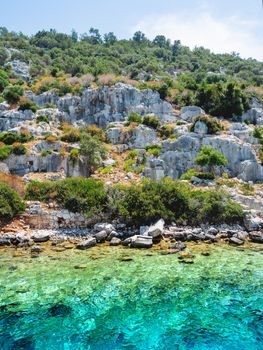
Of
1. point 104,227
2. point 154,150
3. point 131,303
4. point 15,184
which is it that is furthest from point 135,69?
point 131,303

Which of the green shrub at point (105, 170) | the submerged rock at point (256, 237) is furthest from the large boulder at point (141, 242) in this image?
the green shrub at point (105, 170)

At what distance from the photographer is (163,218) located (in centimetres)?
2862

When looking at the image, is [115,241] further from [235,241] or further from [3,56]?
A: [3,56]

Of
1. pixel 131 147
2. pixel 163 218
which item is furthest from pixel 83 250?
pixel 131 147

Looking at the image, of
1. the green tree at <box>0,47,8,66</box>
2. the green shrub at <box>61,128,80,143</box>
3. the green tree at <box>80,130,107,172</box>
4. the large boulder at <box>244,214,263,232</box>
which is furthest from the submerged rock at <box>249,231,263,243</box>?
the green tree at <box>0,47,8,66</box>

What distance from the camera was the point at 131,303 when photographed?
1438cm

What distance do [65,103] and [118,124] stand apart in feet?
38.6

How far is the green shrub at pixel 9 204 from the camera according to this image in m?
26.6

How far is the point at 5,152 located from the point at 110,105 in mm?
24220

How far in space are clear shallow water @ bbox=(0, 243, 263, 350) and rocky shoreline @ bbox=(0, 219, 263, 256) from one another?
281 cm

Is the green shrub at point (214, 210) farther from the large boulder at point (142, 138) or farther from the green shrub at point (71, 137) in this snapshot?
the green shrub at point (71, 137)

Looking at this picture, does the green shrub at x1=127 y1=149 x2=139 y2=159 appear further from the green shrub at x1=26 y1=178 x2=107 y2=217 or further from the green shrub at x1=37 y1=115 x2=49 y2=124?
the green shrub at x1=26 y1=178 x2=107 y2=217

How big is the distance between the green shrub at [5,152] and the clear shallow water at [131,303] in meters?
20.4

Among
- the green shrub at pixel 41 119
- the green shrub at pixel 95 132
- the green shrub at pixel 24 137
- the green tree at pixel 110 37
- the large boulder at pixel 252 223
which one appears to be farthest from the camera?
the green tree at pixel 110 37
